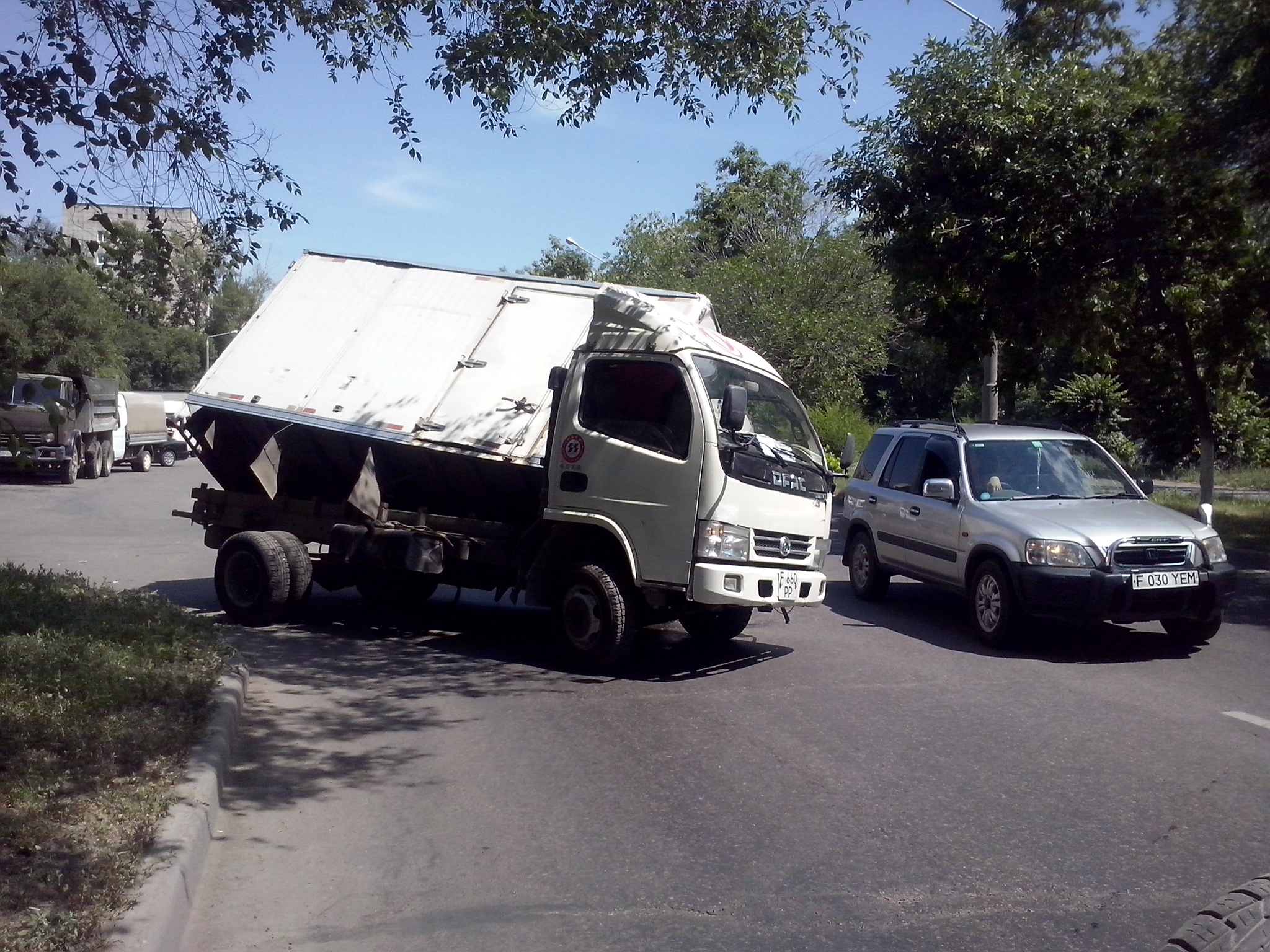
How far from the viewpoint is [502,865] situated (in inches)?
201

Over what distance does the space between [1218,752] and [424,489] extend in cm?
647

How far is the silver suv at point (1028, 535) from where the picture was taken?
9.21m

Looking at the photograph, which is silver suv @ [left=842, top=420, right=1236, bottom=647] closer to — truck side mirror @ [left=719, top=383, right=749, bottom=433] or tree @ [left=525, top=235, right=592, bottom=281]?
truck side mirror @ [left=719, top=383, right=749, bottom=433]

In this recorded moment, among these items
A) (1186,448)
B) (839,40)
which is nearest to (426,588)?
(839,40)

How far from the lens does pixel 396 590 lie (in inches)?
452

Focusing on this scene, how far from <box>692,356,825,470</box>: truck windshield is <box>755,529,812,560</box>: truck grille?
60 cm

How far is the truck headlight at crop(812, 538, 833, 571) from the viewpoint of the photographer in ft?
29.5

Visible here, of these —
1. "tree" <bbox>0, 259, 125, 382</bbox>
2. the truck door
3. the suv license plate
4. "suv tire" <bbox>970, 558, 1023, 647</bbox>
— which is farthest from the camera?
"tree" <bbox>0, 259, 125, 382</bbox>

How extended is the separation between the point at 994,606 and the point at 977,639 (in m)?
0.49

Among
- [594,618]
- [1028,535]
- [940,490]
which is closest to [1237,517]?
[940,490]

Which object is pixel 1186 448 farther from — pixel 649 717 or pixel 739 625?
pixel 649 717

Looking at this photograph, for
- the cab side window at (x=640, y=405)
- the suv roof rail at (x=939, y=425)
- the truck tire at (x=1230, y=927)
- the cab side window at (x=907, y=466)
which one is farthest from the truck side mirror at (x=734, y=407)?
the truck tire at (x=1230, y=927)

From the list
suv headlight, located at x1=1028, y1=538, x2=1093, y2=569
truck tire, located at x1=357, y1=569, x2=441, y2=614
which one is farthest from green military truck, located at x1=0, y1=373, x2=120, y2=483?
suv headlight, located at x1=1028, y1=538, x2=1093, y2=569

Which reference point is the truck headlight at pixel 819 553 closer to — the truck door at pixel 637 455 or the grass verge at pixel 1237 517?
the truck door at pixel 637 455
